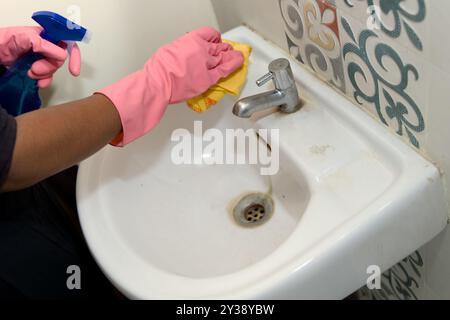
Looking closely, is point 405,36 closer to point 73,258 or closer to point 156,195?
point 156,195

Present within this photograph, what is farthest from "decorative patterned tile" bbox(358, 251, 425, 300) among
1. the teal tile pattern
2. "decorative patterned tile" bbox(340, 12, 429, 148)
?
"decorative patterned tile" bbox(340, 12, 429, 148)

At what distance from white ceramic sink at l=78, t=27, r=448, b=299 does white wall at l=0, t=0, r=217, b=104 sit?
0.41ft

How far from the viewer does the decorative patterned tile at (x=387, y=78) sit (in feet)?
1.78

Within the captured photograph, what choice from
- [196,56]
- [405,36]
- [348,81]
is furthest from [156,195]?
[405,36]

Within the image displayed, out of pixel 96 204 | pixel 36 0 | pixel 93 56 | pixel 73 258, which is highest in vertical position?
pixel 36 0

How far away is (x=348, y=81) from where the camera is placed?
0.68 meters

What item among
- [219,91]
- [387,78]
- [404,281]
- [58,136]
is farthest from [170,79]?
[404,281]

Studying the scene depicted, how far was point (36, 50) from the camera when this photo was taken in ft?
2.29

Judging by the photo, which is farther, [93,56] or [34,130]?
[93,56]

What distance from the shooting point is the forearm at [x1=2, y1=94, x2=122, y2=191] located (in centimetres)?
55

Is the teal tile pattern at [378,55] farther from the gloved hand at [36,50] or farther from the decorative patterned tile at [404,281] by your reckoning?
the gloved hand at [36,50]

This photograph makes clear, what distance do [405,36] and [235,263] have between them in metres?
0.40

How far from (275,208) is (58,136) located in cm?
38

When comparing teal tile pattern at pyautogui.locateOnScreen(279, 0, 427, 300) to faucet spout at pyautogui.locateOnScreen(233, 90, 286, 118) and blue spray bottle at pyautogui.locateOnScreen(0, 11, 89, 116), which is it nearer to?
faucet spout at pyautogui.locateOnScreen(233, 90, 286, 118)
